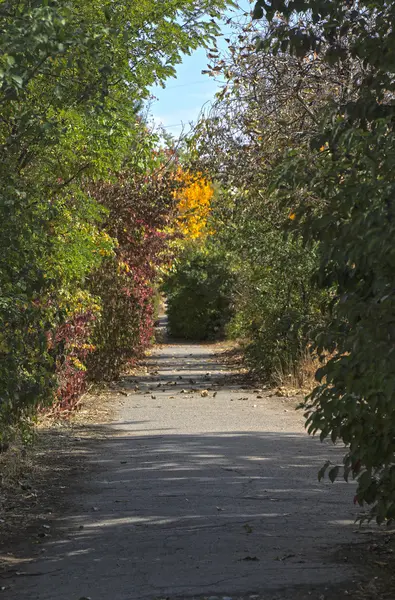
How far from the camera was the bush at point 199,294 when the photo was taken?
150 feet

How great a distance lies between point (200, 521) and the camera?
323 inches

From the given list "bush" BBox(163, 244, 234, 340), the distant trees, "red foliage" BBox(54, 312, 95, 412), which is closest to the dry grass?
"red foliage" BBox(54, 312, 95, 412)

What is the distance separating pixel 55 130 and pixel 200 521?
3.48m

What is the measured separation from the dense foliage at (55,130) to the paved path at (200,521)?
131cm

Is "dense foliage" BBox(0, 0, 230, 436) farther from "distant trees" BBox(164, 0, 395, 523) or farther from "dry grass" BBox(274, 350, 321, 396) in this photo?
"dry grass" BBox(274, 350, 321, 396)

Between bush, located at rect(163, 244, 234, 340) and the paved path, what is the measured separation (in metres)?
31.1

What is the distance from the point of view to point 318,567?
664 cm

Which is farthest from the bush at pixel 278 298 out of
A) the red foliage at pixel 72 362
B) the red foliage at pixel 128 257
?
the red foliage at pixel 72 362

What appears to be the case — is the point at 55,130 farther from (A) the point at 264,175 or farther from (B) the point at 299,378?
(B) the point at 299,378

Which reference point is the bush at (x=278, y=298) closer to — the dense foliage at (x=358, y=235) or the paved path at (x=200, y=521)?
the paved path at (x=200, y=521)

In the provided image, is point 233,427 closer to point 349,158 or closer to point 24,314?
point 24,314

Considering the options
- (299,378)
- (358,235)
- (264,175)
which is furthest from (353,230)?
(299,378)

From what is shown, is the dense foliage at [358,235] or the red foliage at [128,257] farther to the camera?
the red foliage at [128,257]

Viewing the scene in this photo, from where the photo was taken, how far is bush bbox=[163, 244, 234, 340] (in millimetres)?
45844
